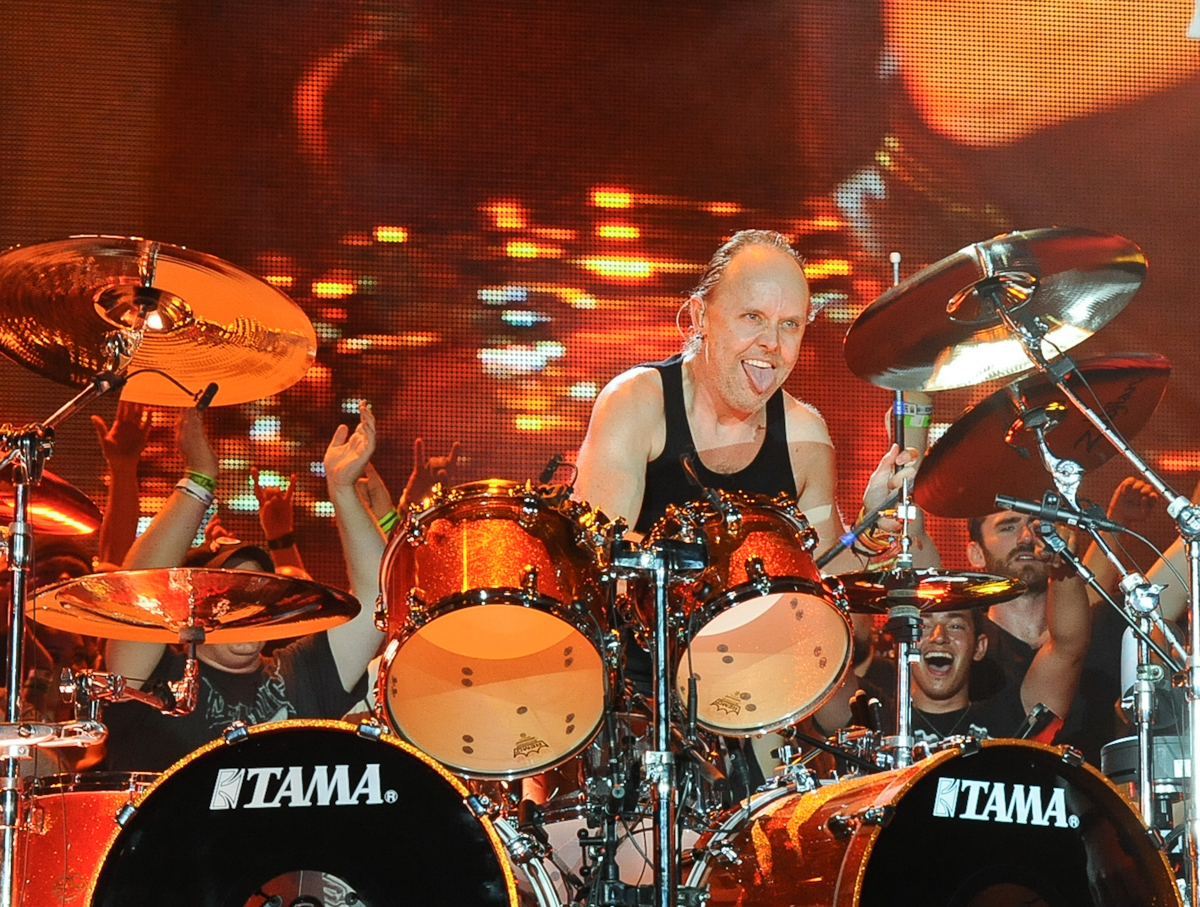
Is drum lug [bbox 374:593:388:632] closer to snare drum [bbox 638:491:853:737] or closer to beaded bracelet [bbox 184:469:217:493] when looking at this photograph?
snare drum [bbox 638:491:853:737]

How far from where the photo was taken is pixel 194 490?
13.1 ft

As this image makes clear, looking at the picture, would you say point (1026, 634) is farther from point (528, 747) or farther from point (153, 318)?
point (153, 318)

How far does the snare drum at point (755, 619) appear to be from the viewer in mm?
2732

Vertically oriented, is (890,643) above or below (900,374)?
below

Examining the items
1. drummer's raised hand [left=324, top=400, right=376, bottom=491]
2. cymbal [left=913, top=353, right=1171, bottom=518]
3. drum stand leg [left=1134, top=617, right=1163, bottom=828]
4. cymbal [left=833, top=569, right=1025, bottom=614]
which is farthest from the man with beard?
drummer's raised hand [left=324, top=400, right=376, bottom=491]

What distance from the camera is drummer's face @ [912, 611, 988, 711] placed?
14.3 feet

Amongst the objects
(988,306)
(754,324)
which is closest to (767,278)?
(754,324)

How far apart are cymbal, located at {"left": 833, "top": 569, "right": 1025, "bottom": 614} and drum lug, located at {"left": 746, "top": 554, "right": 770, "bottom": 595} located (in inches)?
9.8

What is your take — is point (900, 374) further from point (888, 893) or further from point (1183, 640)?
point (1183, 640)

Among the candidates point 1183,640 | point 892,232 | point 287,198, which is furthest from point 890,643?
point 287,198

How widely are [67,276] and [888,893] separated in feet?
7.09

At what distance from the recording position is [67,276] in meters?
3.07

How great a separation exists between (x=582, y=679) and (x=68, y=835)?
117cm

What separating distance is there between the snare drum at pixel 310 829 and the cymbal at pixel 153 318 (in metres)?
1.14
